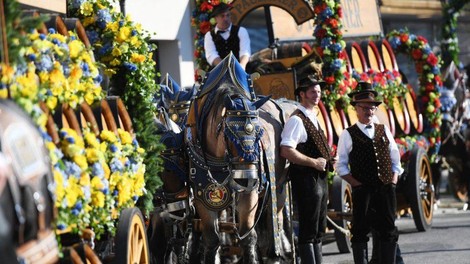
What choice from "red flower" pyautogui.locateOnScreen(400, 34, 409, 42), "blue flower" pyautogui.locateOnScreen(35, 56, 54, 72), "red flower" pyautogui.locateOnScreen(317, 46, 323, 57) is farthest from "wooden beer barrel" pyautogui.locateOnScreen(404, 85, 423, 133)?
"blue flower" pyautogui.locateOnScreen(35, 56, 54, 72)

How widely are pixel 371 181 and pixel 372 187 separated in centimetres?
6

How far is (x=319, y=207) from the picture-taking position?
1083 centimetres

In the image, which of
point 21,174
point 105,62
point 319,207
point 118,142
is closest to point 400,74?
point 319,207

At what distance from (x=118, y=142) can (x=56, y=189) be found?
1.50 m

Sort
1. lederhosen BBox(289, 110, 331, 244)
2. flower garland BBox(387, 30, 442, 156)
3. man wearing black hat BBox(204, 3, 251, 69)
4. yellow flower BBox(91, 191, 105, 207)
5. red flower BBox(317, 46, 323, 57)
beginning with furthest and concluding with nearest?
flower garland BBox(387, 30, 442, 156), red flower BBox(317, 46, 323, 57), man wearing black hat BBox(204, 3, 251, 69), lederhosen BBox(289, 110, 331, 244), yellow flower BBox(91, 191, 105, 207)

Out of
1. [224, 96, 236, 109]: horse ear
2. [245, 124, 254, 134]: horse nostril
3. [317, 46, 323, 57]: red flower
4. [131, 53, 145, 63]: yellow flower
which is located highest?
[317, 46, 323, 57]: red flower

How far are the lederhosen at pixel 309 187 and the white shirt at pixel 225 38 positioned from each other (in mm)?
2193

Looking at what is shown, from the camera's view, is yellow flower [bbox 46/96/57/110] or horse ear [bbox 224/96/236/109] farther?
horse ear [bbox 224/96/236/109]

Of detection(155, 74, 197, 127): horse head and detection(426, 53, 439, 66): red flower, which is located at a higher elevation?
detection(426, 53, 439, 66): red flower

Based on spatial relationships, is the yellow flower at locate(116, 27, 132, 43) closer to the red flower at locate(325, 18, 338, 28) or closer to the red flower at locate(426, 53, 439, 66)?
the red flower at locate(325, 18, 338, 28)

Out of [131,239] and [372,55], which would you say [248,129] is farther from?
[372,55]

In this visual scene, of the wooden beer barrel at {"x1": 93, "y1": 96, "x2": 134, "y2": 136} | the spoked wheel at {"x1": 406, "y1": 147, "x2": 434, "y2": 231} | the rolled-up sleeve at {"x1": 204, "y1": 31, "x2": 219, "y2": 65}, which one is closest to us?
the wooden beer barrel at {"x1": 93, "y1": 96, "x2": 134, "y2": 136}

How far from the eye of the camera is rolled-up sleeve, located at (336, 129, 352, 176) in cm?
1091

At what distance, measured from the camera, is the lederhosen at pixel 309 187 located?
1079cm
